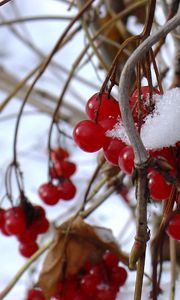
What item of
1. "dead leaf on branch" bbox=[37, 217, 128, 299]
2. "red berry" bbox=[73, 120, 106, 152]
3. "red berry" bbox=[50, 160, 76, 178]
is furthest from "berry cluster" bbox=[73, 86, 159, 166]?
"red berry" bbox=[50, 160, 76, 178]

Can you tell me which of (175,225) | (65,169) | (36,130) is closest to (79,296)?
(65,169)

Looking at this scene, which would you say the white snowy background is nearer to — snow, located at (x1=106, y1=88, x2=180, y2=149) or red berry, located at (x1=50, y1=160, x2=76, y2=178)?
red berry, located at (x1=50, y1=160, x2=76, y2=178)

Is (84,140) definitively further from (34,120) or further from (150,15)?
(34,120)

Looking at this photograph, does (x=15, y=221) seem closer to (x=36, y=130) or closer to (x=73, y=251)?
(x=73, y=251)

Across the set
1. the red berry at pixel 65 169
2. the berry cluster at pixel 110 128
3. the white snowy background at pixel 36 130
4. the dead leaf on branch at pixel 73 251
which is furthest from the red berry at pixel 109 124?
the white snowy background at pixel 36 130

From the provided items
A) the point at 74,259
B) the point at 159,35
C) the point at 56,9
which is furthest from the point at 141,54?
the point at 56,9

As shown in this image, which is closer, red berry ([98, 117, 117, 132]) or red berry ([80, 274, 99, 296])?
red berry ([98, 117, 117, 132])
